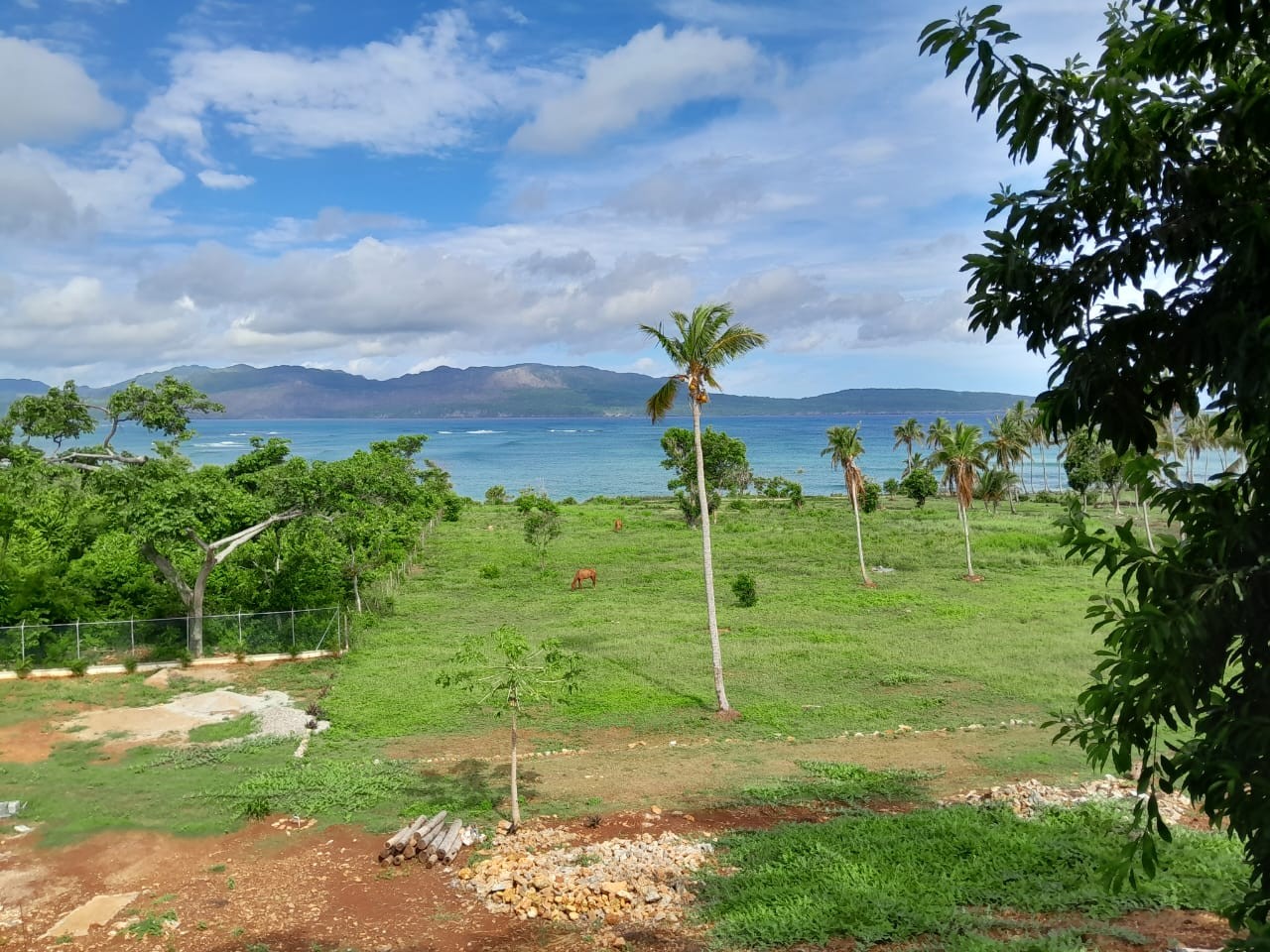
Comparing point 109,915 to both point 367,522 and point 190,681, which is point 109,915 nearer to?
point 190,681

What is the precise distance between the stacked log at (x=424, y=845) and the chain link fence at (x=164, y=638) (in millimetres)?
14662

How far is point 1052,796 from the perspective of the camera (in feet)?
43.0

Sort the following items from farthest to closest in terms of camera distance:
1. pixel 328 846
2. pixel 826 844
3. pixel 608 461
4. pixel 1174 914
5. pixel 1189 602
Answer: pixel 608 461 < pixel 328 846 < pixel 826 844 < pixel 1174 914 < pixel 1189 602

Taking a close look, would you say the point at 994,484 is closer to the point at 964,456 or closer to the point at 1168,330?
the point at 964,456

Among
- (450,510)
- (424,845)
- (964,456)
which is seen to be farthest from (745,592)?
(450,510)

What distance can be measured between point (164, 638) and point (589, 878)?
19638mm

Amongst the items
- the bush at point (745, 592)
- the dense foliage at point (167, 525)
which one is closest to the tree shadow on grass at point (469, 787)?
the dense foliage at point (167, 525)

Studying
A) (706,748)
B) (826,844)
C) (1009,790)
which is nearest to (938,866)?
(826,844)

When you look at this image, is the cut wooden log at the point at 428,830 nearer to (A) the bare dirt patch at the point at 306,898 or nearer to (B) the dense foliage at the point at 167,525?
(A) the bare dirt patch at the point at 306,898

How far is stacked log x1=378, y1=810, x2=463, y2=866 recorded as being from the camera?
1203 cm

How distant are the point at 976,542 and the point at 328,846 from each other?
1554 inches

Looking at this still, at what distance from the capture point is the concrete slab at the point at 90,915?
34.2 ft

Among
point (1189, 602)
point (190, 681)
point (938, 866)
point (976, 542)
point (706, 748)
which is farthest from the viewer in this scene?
point (976, 542)

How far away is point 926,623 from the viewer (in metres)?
28.0
